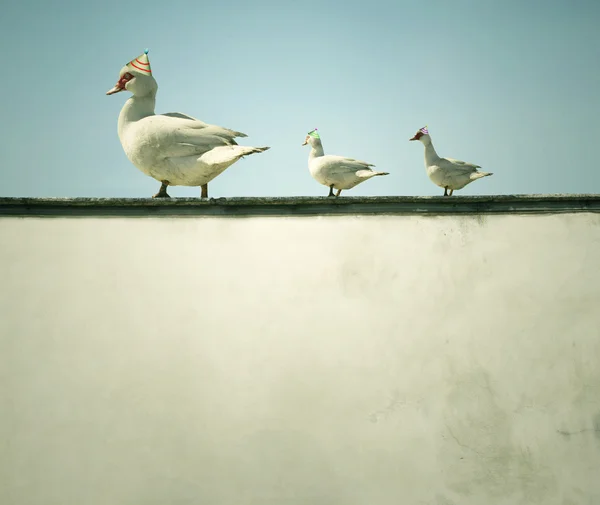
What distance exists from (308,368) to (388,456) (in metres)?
0.94

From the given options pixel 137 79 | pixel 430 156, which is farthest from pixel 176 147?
pixel 430 156

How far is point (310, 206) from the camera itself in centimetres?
398

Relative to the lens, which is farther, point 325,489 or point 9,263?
point 9,263

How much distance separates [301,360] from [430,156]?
471 cm

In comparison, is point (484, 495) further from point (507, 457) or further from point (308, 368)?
point (308, 368)

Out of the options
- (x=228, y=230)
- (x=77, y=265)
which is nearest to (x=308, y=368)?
(x=228, y=230)

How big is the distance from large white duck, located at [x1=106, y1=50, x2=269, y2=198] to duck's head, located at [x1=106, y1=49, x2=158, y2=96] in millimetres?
229

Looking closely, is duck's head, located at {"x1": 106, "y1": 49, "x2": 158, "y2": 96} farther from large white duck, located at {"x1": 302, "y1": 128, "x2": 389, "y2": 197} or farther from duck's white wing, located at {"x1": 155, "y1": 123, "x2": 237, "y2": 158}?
large white duck, located at {"x1": 302, "y1": 128, "x2": 389, "y2": 197}

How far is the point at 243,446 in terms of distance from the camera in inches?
135

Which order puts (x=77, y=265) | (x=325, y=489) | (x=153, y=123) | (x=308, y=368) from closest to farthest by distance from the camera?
(x=325, y=489), (x=308, y=368), (x=77, y=265), (x=153, y=123)

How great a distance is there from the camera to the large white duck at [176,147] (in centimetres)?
442

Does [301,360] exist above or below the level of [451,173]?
below

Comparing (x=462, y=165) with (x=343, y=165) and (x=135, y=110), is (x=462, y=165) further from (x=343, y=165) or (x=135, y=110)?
(x=135, y=110)

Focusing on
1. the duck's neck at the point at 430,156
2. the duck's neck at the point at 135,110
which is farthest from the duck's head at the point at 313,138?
the duck's neck at the point at 135,110
